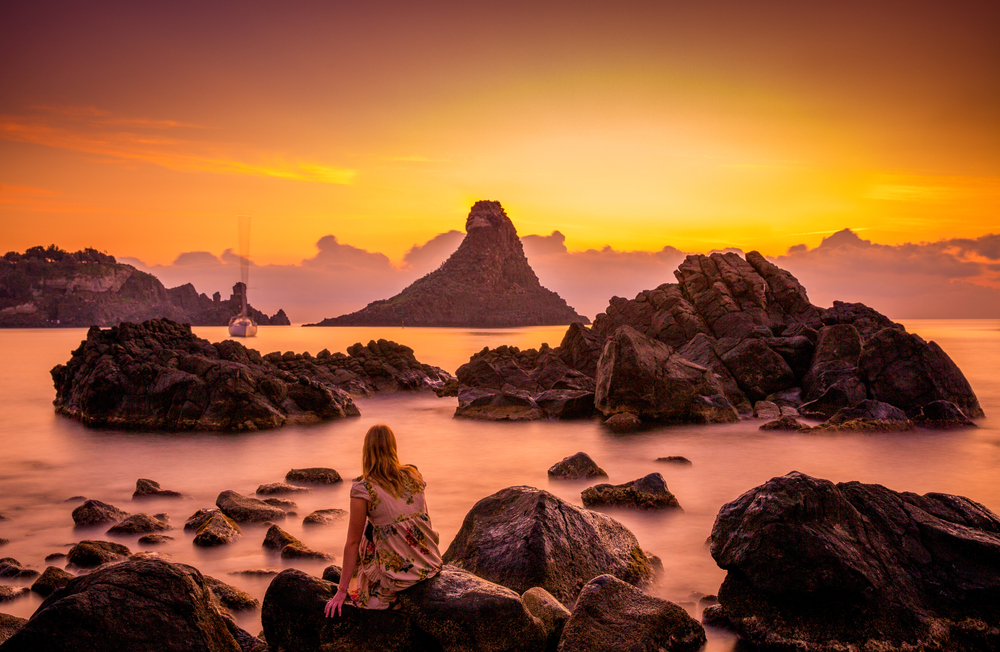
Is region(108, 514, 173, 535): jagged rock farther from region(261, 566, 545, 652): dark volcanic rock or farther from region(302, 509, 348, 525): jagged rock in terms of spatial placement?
region(261, 566, 545, 652): dark volcanic rock

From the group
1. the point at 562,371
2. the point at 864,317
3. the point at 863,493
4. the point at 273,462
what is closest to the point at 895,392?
the point at 864,317

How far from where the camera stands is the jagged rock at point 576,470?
16594 millimetres

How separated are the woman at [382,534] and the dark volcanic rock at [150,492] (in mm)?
11038

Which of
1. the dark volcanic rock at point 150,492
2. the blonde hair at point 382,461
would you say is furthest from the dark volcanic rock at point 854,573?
the dark volcanic rock at point 150,492

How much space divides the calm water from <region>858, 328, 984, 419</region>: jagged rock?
1688mm

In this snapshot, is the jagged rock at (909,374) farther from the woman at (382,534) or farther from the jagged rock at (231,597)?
the woman at (382,534)

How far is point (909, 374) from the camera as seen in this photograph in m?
24.5

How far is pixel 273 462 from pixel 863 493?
608 inches

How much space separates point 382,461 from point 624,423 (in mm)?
19846

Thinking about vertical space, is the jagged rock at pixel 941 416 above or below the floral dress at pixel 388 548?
below

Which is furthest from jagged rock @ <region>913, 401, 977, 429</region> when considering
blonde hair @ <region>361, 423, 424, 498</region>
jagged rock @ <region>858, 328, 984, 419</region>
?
blonde hair @ <region>361, 423, 424, 498</region>

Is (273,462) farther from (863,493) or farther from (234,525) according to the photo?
(863,493)

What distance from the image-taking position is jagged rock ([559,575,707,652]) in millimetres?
6527

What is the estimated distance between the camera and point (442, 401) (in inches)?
1332
